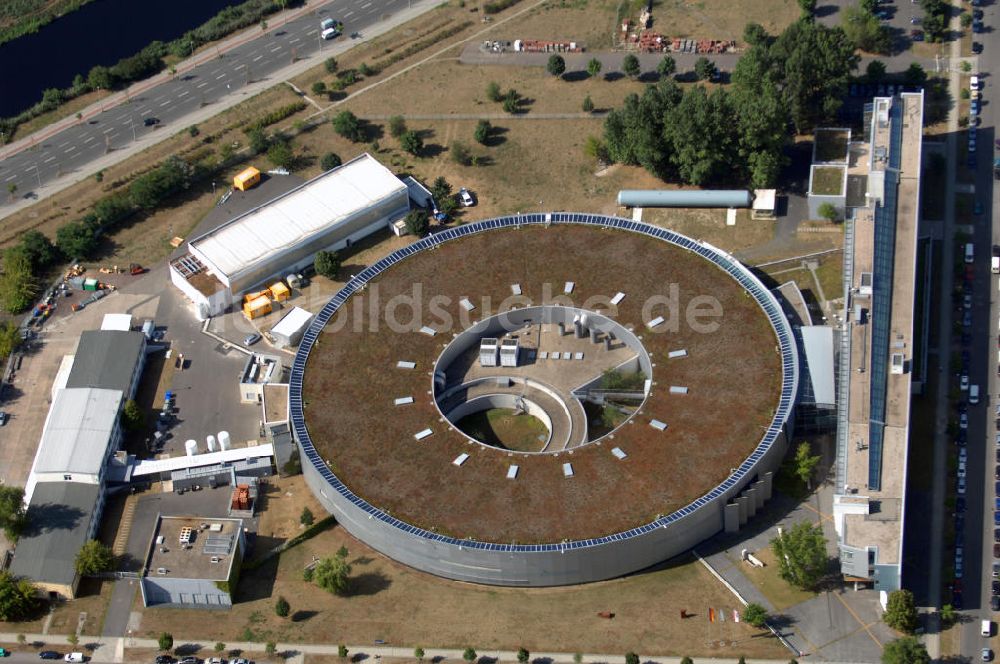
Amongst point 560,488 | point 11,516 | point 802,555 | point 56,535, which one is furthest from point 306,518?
point 802,555

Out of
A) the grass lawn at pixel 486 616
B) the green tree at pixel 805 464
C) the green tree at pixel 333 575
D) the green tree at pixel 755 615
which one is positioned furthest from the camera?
the green tree at pixel 805 464

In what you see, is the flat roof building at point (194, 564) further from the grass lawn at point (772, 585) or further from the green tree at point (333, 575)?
the grass lawn at point (772, 585)

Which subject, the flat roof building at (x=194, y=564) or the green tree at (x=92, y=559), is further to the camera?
the green tree at (x=92, y=559)

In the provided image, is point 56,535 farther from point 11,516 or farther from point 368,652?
point 368,652

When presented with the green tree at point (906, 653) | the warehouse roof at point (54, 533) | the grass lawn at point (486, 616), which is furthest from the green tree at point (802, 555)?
the warehouse roof at point (54, 533)

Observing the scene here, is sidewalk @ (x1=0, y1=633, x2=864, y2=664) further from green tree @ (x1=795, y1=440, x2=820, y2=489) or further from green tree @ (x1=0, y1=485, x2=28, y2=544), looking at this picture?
green tree @ (x1=795, y1=440, x2=820, y2=489)

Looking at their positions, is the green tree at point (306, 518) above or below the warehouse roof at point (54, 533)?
above
